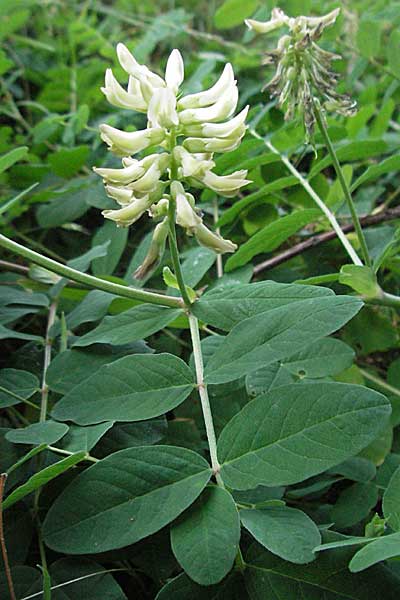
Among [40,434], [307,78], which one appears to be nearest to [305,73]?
[307,78]

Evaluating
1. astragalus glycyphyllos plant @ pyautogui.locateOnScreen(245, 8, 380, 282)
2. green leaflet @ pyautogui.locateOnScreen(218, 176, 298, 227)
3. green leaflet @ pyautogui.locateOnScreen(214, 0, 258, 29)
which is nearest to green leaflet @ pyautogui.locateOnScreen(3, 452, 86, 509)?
astragalus glycyphyllos plant @ pyautogui.locateOnScreen(245, 8, 380, 282)

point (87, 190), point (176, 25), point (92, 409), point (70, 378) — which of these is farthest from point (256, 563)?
point (176, 25)

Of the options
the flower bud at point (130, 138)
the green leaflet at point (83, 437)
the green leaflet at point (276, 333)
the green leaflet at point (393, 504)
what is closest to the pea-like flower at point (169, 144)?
the flower bud at point (130, 138)

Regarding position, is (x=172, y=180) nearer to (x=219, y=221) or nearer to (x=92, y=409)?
(x=92, y=409)

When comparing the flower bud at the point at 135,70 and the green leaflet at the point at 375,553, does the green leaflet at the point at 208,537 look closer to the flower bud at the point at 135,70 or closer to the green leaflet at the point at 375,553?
the green leaflet at the point at 375,553

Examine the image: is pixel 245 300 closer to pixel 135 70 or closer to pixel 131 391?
pixel 131 391
